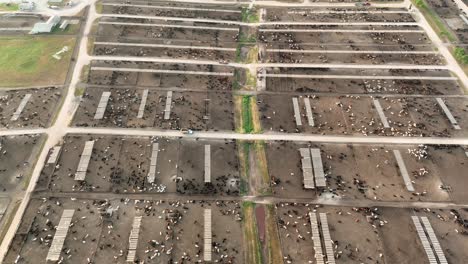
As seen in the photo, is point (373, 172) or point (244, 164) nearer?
point (373, 172)

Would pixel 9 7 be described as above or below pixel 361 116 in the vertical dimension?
above

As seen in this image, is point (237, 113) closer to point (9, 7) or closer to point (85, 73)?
point (85, 73)

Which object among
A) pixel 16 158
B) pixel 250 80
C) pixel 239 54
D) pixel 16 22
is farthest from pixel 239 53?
pixel 16 22

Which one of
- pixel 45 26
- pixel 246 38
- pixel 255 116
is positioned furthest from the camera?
pixel 45 26

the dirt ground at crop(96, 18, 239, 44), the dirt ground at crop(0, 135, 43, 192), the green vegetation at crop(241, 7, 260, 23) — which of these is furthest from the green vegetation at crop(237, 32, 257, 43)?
the dirt ground at crop(0, 135, 43, 192)

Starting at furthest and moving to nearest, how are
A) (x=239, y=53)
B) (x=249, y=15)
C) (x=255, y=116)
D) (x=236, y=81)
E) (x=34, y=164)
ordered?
(x=249, y=15) → (x=239, y=53) → (x=236, y=81) → (x=255, y=116) → (x=34, y=164)

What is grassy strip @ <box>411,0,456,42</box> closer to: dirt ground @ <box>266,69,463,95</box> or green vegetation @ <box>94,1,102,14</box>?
dirt ground @ <box>266,69,463,95</box>

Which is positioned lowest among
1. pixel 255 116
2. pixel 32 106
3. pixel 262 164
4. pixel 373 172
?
pixel 373 172
